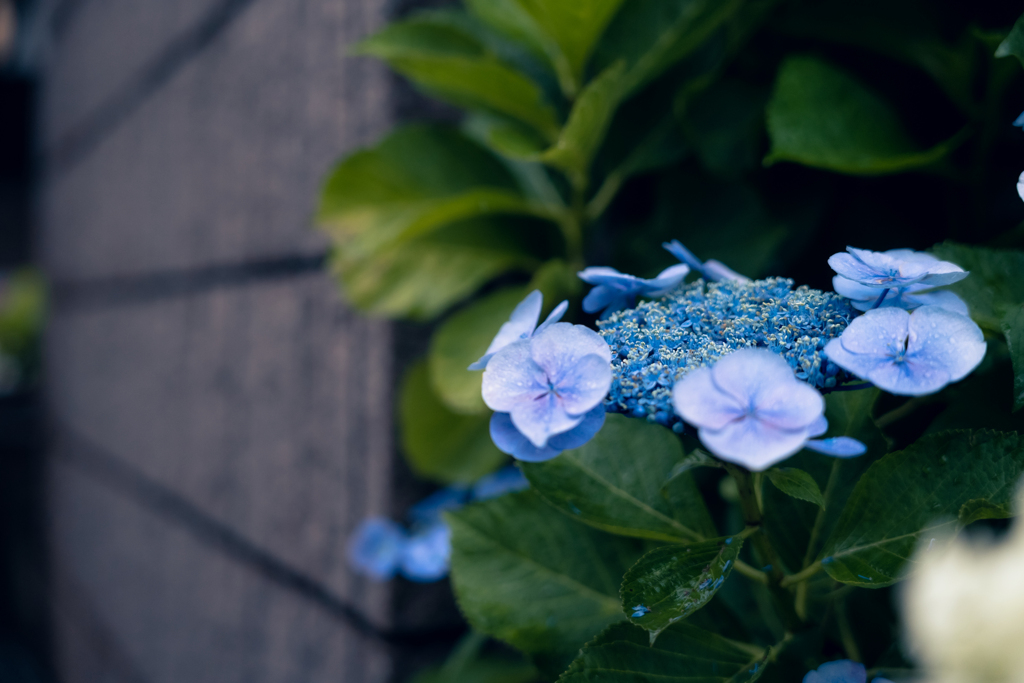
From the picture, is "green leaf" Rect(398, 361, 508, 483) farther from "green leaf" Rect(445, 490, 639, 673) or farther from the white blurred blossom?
the white blurred blossom

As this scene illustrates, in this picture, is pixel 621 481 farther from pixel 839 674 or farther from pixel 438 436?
pixel 438 436

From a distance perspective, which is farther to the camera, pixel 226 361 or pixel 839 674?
pixel 226 361

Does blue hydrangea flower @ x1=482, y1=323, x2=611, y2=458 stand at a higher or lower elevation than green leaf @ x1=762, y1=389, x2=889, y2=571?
higher

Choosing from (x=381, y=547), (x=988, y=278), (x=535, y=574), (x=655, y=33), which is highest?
(x=655, y=33)

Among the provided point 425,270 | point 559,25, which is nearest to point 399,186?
point 425,270

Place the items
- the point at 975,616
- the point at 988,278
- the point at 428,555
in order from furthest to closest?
1. the point at 428,555
2. the point at 988,278
3. the point at 975,616

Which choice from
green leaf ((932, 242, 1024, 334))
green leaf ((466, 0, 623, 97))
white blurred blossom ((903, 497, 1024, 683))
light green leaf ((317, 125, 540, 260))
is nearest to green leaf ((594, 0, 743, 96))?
green leaf ((466, 0, 623, 97))
